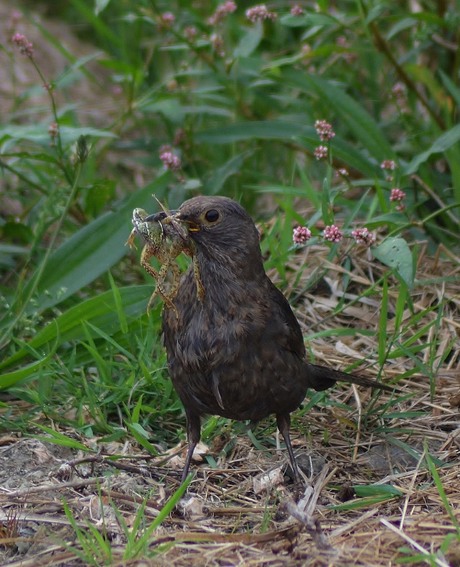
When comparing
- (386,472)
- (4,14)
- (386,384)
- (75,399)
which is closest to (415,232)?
(386,384)

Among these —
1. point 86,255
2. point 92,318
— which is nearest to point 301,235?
point 92,318

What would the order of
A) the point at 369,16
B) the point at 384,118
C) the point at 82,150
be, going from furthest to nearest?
the point at 384,118
the point at 369,16
the point at 82,150

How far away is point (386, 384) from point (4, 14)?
500 centimetres

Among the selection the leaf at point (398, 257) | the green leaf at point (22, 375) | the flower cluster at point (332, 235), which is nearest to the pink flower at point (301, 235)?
the flower cluster at point (332, 235)

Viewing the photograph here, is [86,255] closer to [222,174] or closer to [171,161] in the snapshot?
[171,161]

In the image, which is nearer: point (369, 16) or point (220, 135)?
point (369, 16)

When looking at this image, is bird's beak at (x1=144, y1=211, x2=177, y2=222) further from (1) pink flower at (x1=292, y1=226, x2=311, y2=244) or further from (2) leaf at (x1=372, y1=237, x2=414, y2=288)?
(2) leaf at (x1=372, y1=237, x2=414, y2=288)

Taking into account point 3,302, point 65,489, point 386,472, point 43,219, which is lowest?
point 386,472

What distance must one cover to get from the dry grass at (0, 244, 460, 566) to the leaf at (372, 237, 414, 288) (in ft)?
1.46

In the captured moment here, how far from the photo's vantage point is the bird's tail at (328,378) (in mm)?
3787

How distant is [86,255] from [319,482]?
1.71 m

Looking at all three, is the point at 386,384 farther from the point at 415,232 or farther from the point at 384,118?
the point at 384,118

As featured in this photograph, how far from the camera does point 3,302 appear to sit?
4523 mm

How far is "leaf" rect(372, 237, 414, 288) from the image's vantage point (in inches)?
148
